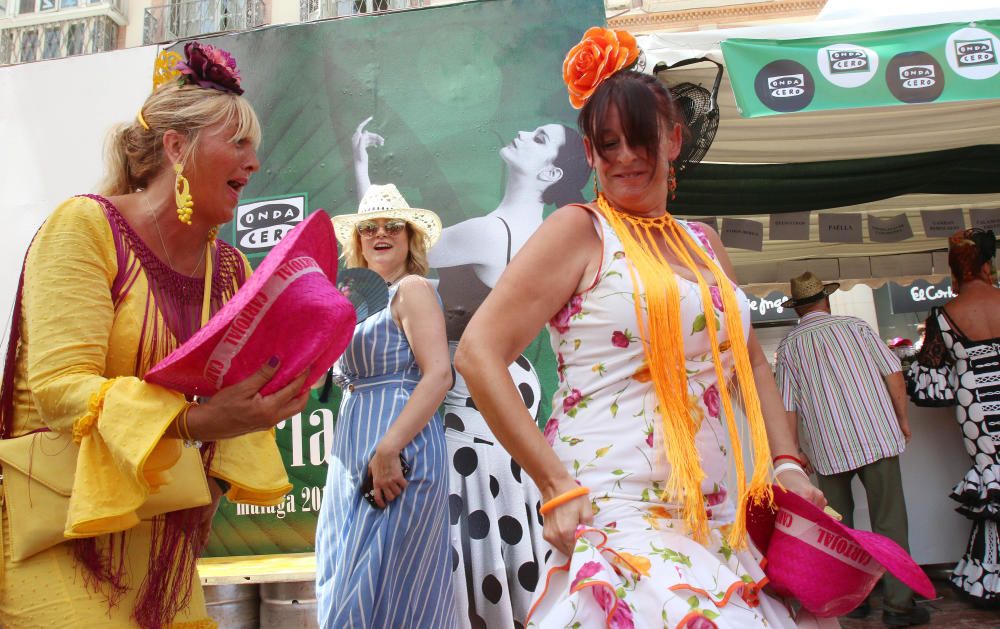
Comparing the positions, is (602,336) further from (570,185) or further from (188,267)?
(570,185)

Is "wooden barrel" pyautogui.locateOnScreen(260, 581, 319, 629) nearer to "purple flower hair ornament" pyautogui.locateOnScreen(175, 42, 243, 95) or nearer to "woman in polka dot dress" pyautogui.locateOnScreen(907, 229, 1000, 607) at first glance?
"purple flower hair ornament" pyautogui.locateOnScreen(175, 42, 243, 95)

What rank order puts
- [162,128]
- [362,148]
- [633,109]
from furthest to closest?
[362,148]
[162,128]
[633,109]

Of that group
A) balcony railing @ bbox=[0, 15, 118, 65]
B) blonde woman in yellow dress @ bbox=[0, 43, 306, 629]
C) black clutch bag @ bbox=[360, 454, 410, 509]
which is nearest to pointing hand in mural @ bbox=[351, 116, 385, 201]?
black clutch bag @ bbox=[360, 454, 410, 509]

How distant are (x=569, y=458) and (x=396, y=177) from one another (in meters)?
3.98

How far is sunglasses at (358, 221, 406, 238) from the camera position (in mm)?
3633

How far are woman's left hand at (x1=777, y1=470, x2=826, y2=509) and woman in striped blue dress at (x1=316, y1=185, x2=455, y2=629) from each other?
1384mm

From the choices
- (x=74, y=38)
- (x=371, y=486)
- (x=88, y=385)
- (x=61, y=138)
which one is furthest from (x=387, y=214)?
(x=74, y=38)

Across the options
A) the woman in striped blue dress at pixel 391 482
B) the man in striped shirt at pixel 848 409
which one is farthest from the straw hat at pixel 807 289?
the woman in striped blue dress at pixel 391 482

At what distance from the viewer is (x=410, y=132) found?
518cm

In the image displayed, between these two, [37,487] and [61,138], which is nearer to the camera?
Result: [37,487]

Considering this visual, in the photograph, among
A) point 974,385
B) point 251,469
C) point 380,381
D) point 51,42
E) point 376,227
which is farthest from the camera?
point 51,42

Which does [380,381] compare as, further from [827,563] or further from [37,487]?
[827,563]

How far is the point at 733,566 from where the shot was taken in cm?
141

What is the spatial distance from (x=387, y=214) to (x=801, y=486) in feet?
8.42
